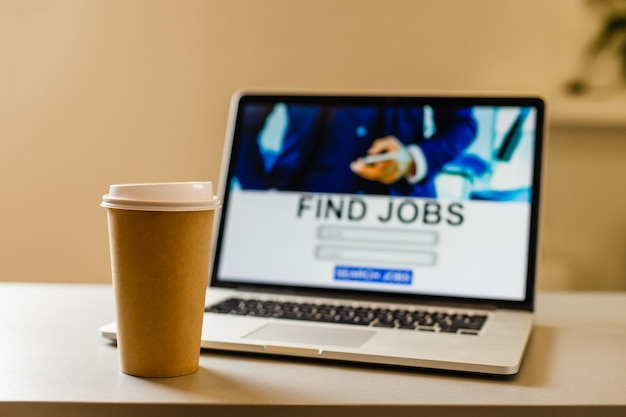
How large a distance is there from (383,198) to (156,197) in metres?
0.42

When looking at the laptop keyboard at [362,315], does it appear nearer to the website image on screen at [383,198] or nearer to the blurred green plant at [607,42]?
the website image on screen at [383,198]

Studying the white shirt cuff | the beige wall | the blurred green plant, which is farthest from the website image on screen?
the blurred green plant

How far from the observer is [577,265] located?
8.02ft

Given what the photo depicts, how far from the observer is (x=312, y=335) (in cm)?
68

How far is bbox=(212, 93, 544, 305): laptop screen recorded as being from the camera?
878 millimetres

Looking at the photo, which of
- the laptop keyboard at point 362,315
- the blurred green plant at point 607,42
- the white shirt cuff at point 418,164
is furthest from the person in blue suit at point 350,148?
the blurred green plant at point 607,42

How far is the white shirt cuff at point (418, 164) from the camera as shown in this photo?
922 mm

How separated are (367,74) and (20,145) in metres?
1.12

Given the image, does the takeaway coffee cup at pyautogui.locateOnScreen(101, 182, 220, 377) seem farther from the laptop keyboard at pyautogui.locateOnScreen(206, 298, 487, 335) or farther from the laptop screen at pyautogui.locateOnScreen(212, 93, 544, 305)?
the laptop screen at pyautogui.locateOnScreen(212, 93, 544, 305)

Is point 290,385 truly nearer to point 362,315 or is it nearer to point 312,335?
point 312,335

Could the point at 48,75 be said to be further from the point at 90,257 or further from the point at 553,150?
the point at 553,150

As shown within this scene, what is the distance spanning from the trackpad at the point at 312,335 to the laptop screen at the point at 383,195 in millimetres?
190

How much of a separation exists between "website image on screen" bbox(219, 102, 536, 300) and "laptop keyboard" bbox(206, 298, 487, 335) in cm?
9

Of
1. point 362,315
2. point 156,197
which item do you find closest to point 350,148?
point 362,315
